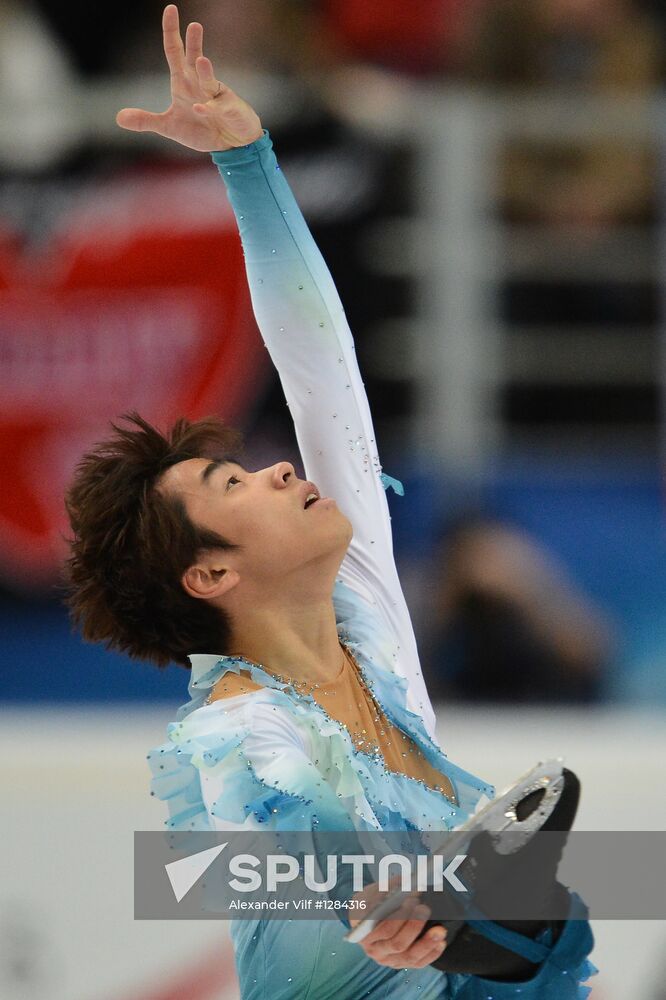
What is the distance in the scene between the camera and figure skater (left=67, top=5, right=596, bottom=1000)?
179 cm

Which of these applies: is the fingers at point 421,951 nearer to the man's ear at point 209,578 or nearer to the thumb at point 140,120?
the man's ear at point 209,578

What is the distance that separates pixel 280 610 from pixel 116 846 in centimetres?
118

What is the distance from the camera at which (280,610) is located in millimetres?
1950

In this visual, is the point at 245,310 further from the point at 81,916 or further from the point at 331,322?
the point at 331,322

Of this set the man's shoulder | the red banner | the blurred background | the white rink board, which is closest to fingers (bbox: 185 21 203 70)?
the man's shoulder

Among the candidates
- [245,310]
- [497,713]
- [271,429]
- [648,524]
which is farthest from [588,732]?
[245,310]

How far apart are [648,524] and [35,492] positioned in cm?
163

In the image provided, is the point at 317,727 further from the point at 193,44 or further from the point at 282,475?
the point at 193,44

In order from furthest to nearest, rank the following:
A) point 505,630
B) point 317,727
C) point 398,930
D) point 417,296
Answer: point 417,296, point 505,630, point 317,727, point 398,930

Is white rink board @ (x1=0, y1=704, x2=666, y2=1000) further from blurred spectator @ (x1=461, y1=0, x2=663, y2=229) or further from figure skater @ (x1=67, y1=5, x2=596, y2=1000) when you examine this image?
blurred spectator @ (x1=461, y1=0, x2=663, y2=229)

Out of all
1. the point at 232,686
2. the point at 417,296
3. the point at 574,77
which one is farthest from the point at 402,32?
the point at 232,686

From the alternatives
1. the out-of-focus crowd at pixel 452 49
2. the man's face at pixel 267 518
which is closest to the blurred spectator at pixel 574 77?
the out-of-focus crowd at pixel 452 49

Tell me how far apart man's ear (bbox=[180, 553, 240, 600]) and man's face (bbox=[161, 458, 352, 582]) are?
2 cm

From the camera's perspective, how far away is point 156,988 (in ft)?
9.39
